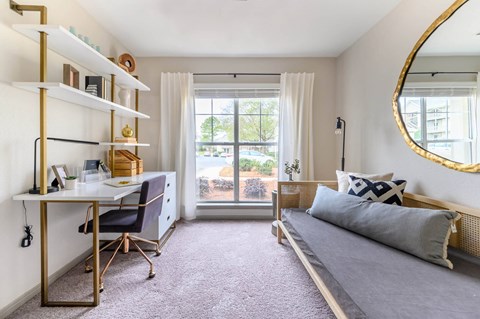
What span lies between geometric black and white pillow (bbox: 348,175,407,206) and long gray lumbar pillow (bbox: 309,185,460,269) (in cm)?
13

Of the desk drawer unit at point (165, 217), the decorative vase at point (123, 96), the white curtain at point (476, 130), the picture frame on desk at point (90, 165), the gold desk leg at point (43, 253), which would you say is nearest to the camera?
the white curtain at point (476, 130)

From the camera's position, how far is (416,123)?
1.82 metres

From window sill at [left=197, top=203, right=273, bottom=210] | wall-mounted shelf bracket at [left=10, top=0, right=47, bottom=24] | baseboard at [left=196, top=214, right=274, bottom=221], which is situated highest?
wall-mounted shelf bracket at [left=10, top=0, right=47, bottom=24]

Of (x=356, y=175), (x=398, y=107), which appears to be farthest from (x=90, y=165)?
(x=398, y=107)

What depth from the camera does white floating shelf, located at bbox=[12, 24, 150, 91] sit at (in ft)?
4.63

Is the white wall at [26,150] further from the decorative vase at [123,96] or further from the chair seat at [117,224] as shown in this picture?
the decorative vase at [123,96]

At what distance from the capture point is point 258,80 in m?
3.28

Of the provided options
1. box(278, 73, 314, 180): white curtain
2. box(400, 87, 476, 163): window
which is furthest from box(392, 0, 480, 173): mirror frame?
box(278, 73, 314, 180): white curtain

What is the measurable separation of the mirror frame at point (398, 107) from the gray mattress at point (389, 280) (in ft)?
1.81

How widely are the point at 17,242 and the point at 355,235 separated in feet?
7.65

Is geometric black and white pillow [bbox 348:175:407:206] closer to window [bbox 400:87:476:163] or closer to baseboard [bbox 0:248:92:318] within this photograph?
window [bbox 400:87:476:163]

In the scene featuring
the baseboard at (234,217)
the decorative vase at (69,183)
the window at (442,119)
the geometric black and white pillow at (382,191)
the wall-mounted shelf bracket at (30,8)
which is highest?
the wall-mounted shelf bracket at (30,8)

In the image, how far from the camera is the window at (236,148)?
11.1 feet

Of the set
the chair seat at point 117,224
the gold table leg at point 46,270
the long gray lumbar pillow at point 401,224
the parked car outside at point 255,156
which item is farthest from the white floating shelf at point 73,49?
the long gray lumbar pillow at point 401,224
